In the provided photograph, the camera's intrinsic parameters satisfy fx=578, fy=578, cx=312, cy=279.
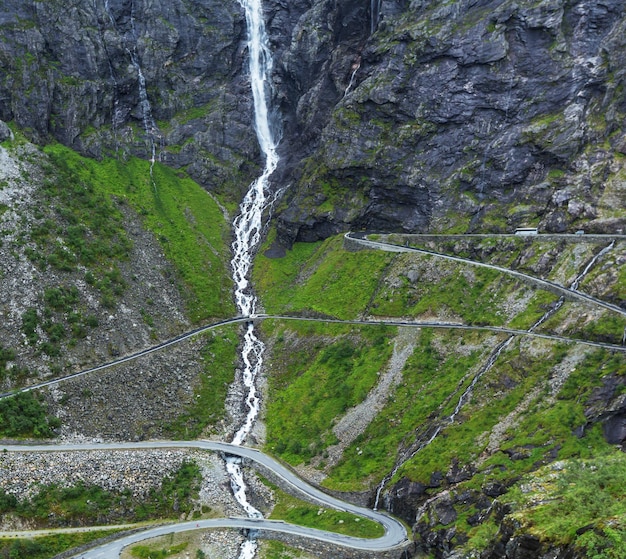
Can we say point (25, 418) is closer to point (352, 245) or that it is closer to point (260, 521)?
point (260, 521)

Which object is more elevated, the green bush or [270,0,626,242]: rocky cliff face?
[270,0,626,242]: rocky cliff face

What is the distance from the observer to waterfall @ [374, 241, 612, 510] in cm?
5078

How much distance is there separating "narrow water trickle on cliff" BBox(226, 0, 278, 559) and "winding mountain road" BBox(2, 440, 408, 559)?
9.35ft

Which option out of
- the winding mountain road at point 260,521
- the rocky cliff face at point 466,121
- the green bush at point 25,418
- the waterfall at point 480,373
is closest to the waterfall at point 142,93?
the rocky cliff face at point 466,121

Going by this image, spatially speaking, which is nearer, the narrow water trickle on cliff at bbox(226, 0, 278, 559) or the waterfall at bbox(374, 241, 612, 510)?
the waterfall at bbox(374, 241, 612, 510)

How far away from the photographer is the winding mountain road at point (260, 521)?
44.6 meters

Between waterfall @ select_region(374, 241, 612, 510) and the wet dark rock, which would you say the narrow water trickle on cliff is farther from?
the wet dark rock

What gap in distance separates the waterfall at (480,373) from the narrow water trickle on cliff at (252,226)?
1284 centimetres

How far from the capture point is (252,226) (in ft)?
336

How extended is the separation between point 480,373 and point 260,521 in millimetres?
23868

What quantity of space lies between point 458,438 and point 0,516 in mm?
37998

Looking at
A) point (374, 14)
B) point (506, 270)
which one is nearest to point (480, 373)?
point (506, 270)

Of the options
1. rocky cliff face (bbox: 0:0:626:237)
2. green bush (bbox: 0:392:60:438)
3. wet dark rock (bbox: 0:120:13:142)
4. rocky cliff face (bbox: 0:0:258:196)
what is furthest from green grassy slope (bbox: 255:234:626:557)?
wet dark rock (bbox: 0:120:13:142)

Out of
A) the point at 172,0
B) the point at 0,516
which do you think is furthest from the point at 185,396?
the point at 172,0
